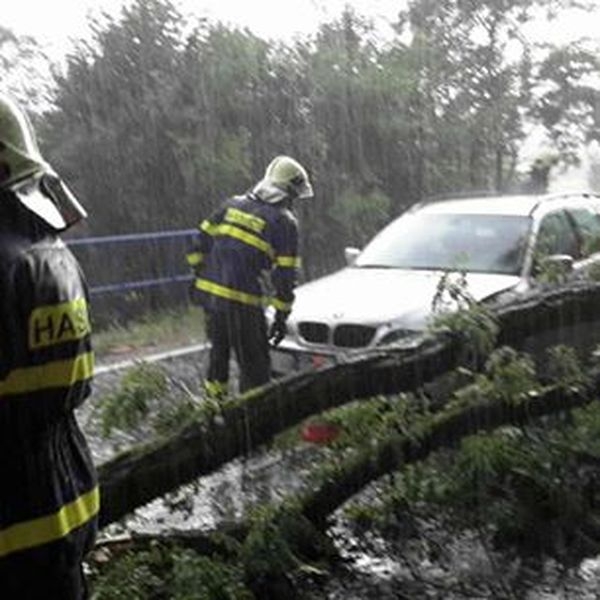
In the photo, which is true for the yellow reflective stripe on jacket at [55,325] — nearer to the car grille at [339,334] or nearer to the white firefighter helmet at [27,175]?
the white firefighter helmet at [27,175]

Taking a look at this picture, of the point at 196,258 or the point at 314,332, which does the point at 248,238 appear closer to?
the point at 196,258

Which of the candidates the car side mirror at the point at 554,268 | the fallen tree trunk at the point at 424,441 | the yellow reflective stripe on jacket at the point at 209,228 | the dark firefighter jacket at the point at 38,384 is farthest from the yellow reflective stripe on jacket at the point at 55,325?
the yellow reflective stripe on jacket at the point at 209,228

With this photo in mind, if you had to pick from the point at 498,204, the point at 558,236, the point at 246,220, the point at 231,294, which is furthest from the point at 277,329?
→ the point at 558,236

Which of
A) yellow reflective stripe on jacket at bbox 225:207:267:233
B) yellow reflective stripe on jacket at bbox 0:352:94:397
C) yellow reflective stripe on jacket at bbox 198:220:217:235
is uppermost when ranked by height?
yellow reflective stripe on jacket at bbox 0:352:94:397

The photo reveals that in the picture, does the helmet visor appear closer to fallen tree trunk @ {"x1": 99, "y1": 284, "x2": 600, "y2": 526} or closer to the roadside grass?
fallen tree trunk @ {"x1": 99, "y1": 284, "x2": 600, "y2": 526}

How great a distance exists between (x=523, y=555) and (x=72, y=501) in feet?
8.60

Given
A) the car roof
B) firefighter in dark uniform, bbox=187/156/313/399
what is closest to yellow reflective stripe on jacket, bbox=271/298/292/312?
firefighter in dark uniform, bbox=187/156/313/399

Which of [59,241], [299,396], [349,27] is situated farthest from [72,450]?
[349,27]

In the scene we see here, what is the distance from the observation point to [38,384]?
94.7 inches

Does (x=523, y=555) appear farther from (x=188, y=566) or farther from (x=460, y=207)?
(x=460, y=207)

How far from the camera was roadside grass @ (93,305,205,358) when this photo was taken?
10344 mm

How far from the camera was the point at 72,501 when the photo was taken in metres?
2.58

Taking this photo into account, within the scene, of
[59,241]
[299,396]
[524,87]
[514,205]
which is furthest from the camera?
[524,87]

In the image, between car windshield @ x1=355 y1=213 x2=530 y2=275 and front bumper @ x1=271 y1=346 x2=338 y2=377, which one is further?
car windshield @ x1=355 y1=213 x2=530 y2=275
